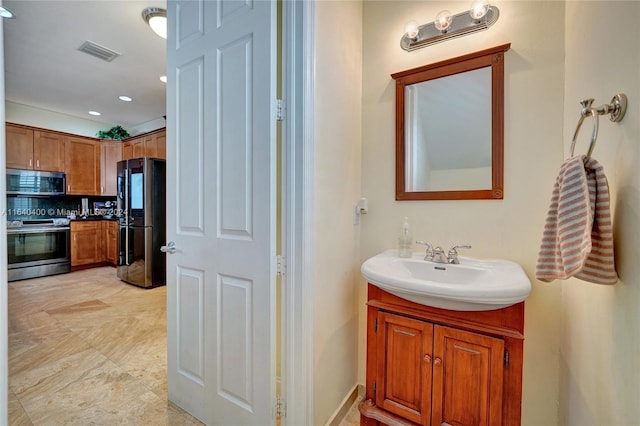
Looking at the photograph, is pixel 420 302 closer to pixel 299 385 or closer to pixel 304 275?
pixel 304 275

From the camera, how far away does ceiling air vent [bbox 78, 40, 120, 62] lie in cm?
272

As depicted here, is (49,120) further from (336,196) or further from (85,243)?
(336,196)

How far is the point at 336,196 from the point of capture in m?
1.48

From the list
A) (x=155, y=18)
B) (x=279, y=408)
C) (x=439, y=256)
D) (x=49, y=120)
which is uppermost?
(x=155, y=18)

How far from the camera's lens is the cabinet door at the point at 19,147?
4056mm

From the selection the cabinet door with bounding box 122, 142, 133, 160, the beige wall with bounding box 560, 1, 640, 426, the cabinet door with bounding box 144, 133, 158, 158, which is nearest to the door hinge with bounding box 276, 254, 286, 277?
→ the beige wall with bounding box 560, 1, 640, 426

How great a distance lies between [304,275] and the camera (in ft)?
4.07

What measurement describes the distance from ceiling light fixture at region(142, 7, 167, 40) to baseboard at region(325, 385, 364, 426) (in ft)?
10.3

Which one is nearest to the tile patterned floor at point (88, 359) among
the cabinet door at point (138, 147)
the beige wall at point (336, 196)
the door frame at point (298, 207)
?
the door frame at point (298, 207)

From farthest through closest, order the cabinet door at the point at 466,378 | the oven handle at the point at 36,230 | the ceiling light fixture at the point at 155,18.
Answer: the oven handle at the point at 36,230, the ceiling light fixture at the point at 155,18, the cabinet door at the point at 466,378

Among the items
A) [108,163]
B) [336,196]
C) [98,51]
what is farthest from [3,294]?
[108,163]

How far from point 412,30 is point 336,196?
1.03 metres

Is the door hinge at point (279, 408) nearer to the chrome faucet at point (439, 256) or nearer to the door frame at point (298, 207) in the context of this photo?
the door frame at point (298, 207)

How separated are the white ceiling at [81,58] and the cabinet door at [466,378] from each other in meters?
3.01
